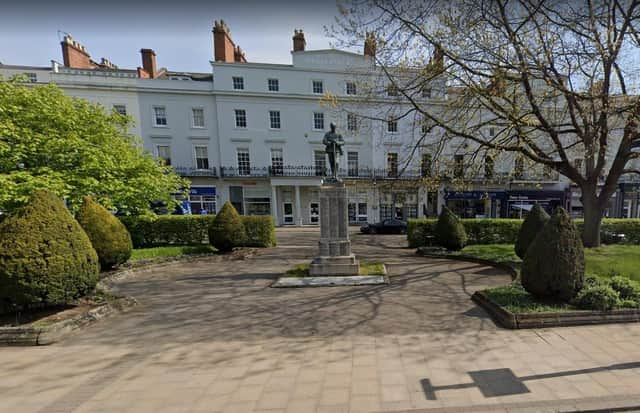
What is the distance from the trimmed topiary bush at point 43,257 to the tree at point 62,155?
12.3ft

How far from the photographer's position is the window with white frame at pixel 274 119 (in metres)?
24.1

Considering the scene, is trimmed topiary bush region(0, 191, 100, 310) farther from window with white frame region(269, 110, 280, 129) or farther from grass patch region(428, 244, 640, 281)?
window with white frame region(269, 110, 280, 129)

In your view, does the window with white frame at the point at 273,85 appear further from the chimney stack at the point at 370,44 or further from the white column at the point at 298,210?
the chimney stack at the point at 370,44

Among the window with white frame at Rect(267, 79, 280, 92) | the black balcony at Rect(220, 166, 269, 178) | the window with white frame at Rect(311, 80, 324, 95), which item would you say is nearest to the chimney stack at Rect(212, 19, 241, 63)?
the window with white frame at Rect(267, 79, 280, 92)

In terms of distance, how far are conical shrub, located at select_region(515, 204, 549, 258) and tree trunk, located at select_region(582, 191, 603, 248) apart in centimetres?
277

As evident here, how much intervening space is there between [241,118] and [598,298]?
81.9 ft

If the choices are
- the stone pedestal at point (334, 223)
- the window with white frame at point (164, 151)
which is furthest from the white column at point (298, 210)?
the stone pedestal at point (334, 223)

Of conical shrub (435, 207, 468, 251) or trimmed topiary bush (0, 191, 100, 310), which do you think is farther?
conical shrub (435, 207, 468, 251)

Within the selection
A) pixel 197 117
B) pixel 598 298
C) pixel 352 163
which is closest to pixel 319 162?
pixel 352 163

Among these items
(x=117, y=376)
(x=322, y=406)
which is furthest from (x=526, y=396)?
(x=117, y=376)

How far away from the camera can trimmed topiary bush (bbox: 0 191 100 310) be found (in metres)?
4.34

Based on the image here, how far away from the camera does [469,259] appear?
9.48 meters

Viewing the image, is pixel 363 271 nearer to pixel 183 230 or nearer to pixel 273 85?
pixel 183 230

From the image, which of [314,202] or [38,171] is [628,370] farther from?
[314,202]
